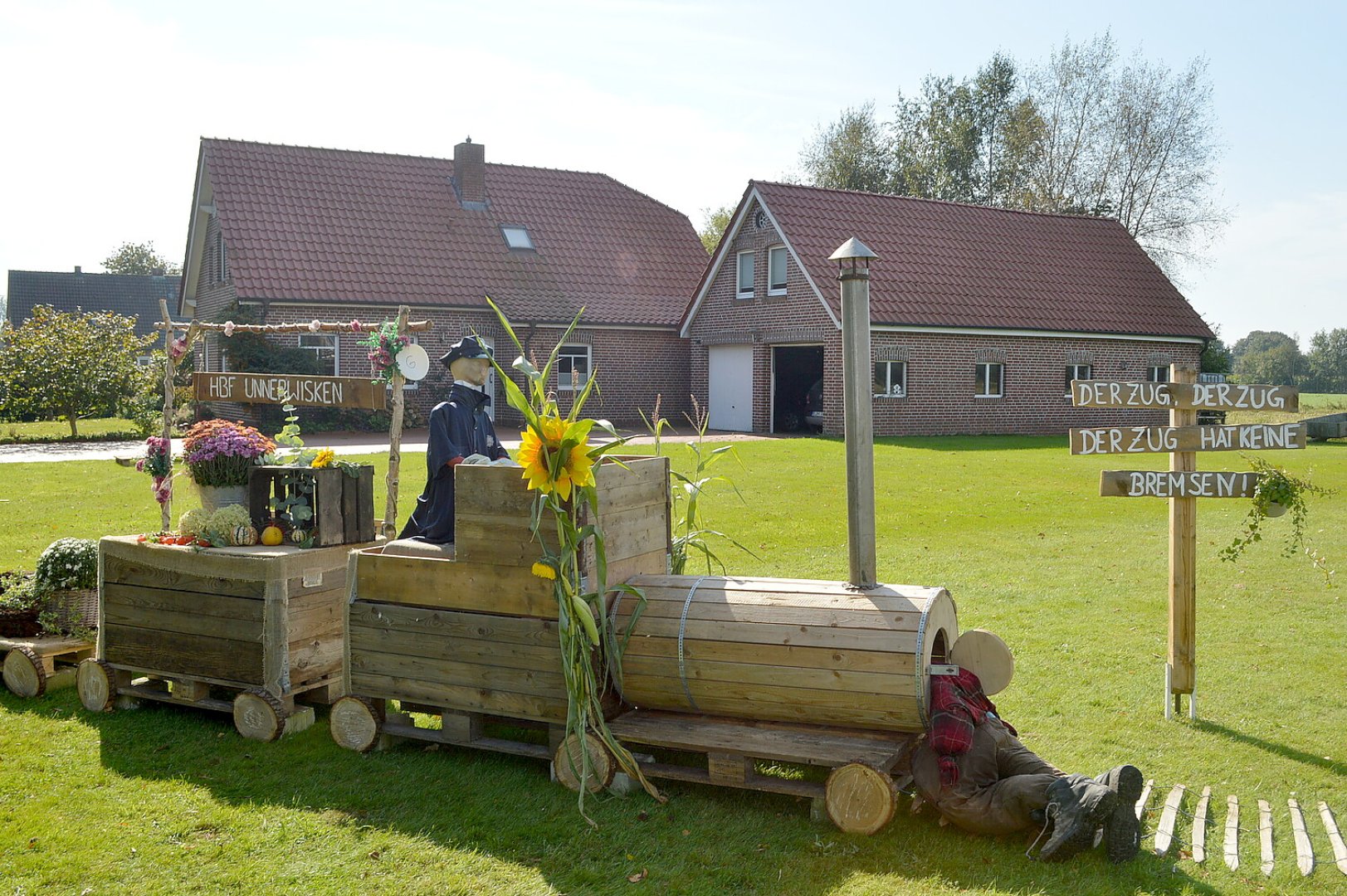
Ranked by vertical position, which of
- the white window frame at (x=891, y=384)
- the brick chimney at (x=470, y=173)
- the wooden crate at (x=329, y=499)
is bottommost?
the wooden crate at (x=329, y=499)

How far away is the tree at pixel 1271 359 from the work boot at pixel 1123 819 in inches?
3490

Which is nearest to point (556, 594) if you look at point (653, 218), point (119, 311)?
point (653, 218)

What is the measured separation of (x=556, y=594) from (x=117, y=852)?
1.99m

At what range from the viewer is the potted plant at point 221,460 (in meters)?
6.20

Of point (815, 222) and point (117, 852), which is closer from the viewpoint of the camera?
point (117, 852)

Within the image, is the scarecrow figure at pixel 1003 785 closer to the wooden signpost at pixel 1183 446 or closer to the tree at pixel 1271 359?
the wooden signpost at pixel 1183 446

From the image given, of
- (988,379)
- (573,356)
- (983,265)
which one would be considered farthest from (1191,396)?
(573,356)

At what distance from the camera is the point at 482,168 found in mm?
29500

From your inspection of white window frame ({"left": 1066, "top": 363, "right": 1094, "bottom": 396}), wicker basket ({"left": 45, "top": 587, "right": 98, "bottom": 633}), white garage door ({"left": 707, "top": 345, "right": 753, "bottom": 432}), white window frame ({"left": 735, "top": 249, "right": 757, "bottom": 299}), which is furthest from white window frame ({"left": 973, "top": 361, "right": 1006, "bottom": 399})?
wicker basket ({"left": 45, "top": 587, "right": 98, "bottom": 633})

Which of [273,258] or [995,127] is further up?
[995,127]

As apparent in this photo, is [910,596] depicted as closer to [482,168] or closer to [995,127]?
[482,168]

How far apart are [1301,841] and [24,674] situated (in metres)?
6.48

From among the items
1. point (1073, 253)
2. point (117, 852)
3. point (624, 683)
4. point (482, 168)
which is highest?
point (482, 168)

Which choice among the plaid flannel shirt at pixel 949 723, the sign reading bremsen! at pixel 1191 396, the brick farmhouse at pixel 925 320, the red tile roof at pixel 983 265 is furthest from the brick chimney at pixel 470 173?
the plaid flannel shirt at pixel 949 723
